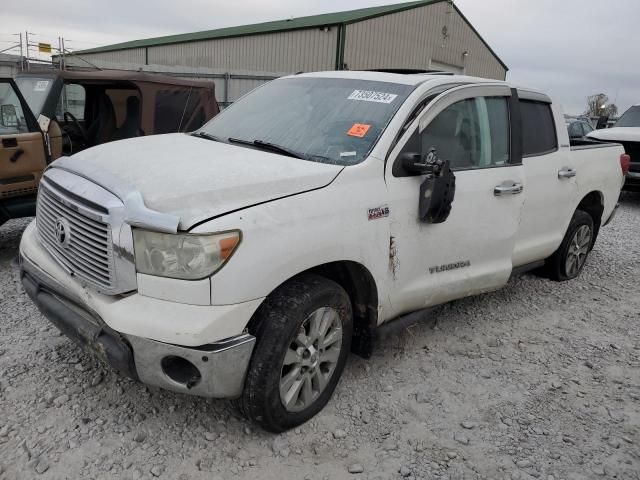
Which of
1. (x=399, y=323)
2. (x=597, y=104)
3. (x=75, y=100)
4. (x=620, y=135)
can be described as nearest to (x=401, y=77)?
(x=399, y=323)

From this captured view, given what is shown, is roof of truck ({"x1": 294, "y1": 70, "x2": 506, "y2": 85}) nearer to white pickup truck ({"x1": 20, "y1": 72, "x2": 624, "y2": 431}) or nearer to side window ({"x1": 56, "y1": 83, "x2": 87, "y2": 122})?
white pickup truck ({"x1": 20, "y1": 72, "x2": 624, "y2": 431})

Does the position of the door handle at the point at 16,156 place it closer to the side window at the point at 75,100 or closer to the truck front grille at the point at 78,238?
the truck front grille at the point at 78,238

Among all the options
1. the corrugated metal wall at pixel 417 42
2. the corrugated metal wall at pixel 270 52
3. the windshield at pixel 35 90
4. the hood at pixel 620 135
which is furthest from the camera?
the corrugated metal wall at pixel 417 42

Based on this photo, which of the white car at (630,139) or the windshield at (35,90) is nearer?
the windshield at (35,90)

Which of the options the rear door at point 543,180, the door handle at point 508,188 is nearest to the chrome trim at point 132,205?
the door handle at point 508,188

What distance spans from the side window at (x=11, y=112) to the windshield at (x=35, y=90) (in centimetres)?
54

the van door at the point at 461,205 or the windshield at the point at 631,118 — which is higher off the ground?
the windshield at the point at 631,118

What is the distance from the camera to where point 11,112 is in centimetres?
524

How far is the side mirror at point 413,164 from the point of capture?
3.05m

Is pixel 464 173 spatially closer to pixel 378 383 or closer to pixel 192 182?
pixel 378 383

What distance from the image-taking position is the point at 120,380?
3.17 meters

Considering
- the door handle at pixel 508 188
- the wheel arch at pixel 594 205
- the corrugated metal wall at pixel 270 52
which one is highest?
the corrugated metal wall at pixel 270 52

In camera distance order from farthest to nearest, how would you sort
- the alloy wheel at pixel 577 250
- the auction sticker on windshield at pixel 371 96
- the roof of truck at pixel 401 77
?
the alloy wheel at pixel 577 250 → the roof of truck at pixel 401 77 → the auction sticker on windshield at pixel 371 96

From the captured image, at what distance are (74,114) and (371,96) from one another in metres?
6.06
